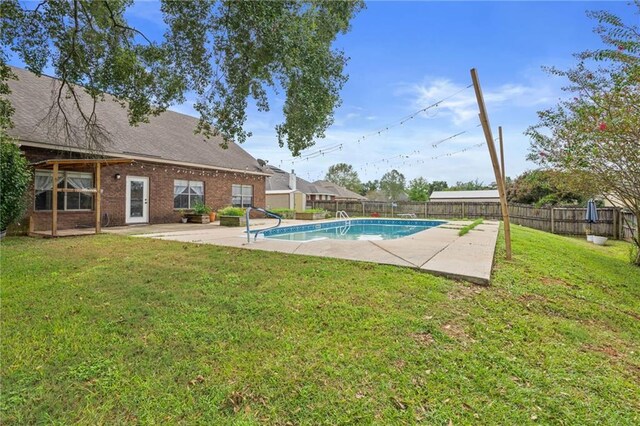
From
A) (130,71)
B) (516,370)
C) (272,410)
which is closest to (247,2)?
(130,71)

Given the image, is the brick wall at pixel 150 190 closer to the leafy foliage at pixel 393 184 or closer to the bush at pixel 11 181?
the bush at pixel 11 181

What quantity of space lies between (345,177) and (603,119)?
57068 mm

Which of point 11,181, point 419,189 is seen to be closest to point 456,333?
point 11,181

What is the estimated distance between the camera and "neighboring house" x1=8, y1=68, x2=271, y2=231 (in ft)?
32.5

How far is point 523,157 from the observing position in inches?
424

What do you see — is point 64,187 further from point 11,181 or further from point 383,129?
point 383,129

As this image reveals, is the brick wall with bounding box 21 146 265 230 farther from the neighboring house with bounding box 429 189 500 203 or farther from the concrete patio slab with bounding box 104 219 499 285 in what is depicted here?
the neighboring house with bounding box 429 189 500 203

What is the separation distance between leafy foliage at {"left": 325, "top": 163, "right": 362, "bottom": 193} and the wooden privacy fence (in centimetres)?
3619

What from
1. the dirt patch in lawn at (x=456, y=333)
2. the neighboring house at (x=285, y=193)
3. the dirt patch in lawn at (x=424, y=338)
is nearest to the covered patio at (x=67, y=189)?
the dirt patch in lawn at (x=424, y=338)

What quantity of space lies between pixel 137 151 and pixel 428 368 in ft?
43.5

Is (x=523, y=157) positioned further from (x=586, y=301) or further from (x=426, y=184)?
(x=426, y=184)

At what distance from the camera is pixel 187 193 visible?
49.1 feet

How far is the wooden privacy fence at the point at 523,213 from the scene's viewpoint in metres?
15.1

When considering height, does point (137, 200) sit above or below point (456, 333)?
above
